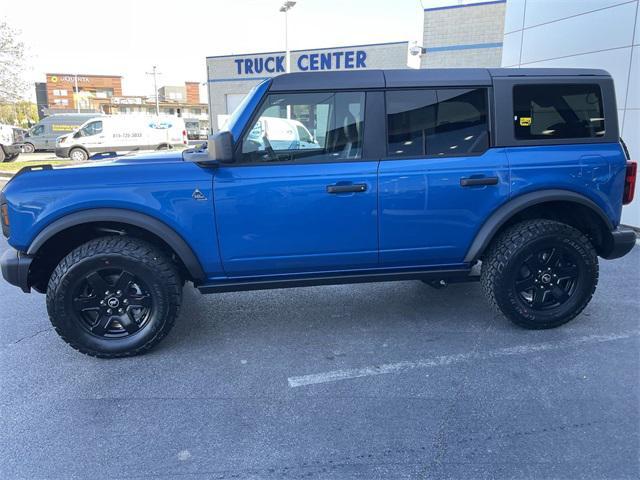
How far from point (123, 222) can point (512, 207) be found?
2.75m

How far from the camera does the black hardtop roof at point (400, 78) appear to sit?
10.8ft

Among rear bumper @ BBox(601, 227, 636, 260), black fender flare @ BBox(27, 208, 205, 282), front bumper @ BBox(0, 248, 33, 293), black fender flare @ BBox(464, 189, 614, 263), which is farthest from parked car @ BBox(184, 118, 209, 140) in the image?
rear bumper @ BBox(601, 227, 636, 260)

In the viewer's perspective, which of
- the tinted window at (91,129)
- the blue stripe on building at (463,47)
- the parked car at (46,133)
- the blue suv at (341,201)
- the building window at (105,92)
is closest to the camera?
the blue suv at (341,201)

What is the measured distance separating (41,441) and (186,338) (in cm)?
129

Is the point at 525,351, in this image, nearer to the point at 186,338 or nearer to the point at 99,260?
the point at 186,338

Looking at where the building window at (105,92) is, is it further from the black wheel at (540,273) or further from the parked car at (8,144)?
the black wheel at (540,273)

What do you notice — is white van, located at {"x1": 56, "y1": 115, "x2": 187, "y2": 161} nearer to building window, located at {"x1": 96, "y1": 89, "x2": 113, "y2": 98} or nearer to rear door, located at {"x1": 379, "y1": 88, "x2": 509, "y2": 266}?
rear door, located at {"x1": 379, "y1": 88, "x2": 509, "y2": 266}

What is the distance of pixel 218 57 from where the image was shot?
25266 mm

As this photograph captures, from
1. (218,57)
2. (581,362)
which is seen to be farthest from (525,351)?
(218,57)

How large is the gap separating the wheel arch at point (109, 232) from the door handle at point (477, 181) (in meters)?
1.98

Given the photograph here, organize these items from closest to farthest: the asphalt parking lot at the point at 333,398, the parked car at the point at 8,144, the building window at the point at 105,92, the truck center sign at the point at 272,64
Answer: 1. the asphalt parking lot at the point at 333,398
2. the parked car at the point at 8,144
3. the truck center sign at the point at 272,64
4. the building window at the point at 105,92

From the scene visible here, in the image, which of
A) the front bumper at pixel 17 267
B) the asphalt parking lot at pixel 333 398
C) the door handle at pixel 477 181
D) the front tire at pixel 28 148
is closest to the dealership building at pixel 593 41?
the asphalt parking lot at pixel 333 398

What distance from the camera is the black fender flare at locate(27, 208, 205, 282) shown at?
10.0 feet

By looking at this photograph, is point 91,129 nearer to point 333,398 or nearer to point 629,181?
point 333,398
